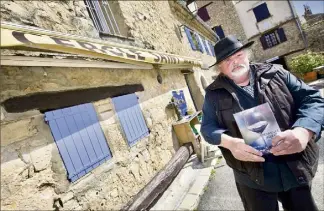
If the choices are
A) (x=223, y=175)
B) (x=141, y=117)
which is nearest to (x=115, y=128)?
(x=141, y=117)

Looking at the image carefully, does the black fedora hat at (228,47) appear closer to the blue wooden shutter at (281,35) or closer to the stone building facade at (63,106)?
the stone building facade at (63,106)

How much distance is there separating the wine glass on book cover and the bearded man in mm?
103

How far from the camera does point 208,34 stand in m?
17.0

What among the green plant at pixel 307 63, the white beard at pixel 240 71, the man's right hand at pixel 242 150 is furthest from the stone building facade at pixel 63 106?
the green plant at pixel 307 63

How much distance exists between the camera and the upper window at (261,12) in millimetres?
21219

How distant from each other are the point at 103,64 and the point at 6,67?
5.47 ft

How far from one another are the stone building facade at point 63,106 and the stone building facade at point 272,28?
61.8ft

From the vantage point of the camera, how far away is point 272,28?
21016mm

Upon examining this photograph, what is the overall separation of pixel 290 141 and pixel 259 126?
201mm

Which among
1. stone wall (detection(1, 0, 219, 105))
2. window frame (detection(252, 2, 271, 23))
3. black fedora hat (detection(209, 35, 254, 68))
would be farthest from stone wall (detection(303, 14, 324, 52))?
black fedora hat (detection(209, 35, 254, 68))

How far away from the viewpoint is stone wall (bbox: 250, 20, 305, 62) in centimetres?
1994

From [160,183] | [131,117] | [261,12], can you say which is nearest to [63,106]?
[131,117]

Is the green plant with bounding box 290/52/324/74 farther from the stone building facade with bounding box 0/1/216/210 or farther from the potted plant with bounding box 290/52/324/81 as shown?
the stone building facade with bounding box 0/1/216/210

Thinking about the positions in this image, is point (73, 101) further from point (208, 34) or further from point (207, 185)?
point (208, 34)
